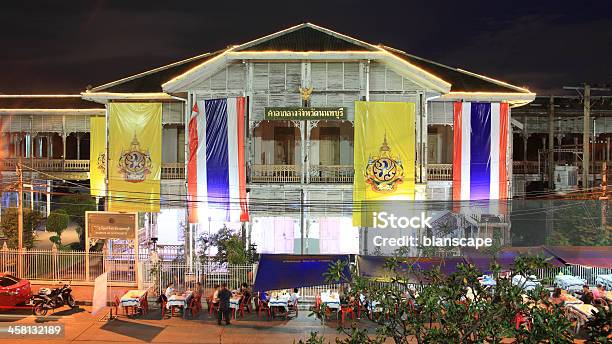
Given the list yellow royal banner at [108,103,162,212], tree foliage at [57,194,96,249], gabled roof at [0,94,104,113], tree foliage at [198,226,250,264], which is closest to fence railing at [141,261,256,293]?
tree foliage at [198,226,250,264]

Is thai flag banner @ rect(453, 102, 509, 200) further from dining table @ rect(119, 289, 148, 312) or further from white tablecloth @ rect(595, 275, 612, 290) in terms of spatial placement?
dining table @ rect(119, 289, 148, 312)

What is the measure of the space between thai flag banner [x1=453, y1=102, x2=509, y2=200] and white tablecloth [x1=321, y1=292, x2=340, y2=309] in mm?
8636

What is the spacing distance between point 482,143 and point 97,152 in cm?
1750

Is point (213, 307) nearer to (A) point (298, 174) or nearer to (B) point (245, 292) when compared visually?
(B) point (245, 292)

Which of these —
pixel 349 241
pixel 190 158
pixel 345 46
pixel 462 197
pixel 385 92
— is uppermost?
pixel 345 46

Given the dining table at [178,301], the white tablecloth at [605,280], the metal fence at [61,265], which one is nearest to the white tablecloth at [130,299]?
the dining table at [178,301]

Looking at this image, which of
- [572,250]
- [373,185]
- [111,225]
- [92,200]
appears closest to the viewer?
[572,250]

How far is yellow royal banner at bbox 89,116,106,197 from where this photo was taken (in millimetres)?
29359

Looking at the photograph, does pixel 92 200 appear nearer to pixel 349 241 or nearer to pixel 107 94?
pixel 107 94

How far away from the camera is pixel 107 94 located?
86.8 ft

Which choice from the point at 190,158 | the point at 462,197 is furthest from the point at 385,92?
the point at 190,158

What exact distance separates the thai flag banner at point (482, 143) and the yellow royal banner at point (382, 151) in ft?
7.13

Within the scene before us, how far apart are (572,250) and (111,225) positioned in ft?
53.4

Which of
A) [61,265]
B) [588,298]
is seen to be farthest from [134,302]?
[588,298]
